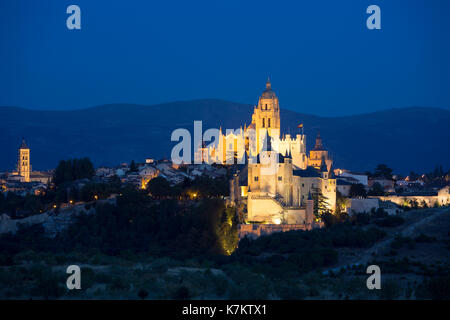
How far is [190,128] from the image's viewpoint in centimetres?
15800

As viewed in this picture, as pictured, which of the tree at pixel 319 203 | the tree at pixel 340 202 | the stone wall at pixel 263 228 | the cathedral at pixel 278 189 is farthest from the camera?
the tree at pixel 340 202

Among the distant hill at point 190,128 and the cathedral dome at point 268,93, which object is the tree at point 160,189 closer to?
the cathedral dome at point 268,93

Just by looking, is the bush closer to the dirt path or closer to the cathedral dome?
the dirt path

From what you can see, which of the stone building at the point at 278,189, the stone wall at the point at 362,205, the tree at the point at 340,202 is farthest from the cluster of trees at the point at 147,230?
the stone wall at the point at 362,205

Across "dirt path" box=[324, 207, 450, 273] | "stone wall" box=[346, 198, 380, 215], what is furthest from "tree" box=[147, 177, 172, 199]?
"dirt path" box=[324, 207, 450, 273]

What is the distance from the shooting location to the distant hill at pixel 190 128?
14125 centimetres

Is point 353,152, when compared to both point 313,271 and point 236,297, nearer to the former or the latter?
point 313,271

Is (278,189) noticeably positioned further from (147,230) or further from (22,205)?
(22,205)

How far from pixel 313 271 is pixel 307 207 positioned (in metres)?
12.1

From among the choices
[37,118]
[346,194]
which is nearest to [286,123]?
[37,118]

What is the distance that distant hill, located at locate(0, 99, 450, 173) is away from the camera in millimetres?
141250

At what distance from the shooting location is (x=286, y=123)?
14000 cm

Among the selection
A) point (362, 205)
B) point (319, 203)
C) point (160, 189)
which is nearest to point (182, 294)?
point (319, 203)
